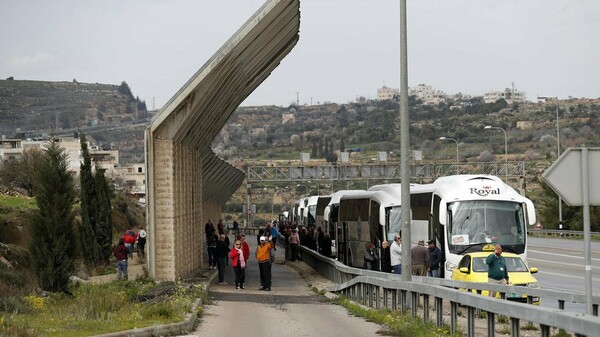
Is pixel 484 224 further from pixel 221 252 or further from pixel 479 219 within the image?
pixel 221 252

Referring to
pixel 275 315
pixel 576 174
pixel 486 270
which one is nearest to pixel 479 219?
pixel 486 270

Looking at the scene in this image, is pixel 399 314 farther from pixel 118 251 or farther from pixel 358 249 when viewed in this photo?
pixel 358 249

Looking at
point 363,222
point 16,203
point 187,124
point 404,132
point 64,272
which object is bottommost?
point 64,272

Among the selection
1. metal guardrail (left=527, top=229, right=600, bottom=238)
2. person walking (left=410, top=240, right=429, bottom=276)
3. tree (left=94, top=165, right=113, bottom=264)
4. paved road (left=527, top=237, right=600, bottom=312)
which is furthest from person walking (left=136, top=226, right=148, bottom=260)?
metal guardrail (left=527, top=229, right=600, bottom=238)

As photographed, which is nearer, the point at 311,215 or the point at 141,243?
the point at 141,243

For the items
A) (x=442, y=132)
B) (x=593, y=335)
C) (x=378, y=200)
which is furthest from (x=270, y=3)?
(x=442, y=132)

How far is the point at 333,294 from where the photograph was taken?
3192 cm

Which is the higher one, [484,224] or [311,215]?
[484,224]

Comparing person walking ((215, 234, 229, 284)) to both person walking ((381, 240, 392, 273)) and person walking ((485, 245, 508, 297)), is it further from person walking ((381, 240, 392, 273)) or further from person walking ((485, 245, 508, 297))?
person walking ((485, 245, 508, 297))

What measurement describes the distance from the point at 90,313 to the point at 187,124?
12611 millimetres

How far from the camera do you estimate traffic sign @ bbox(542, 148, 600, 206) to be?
1309 centimetres

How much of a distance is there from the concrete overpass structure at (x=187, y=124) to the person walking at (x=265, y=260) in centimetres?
231

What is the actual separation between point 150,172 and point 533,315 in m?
19.6

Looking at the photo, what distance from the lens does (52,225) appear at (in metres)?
28.8
